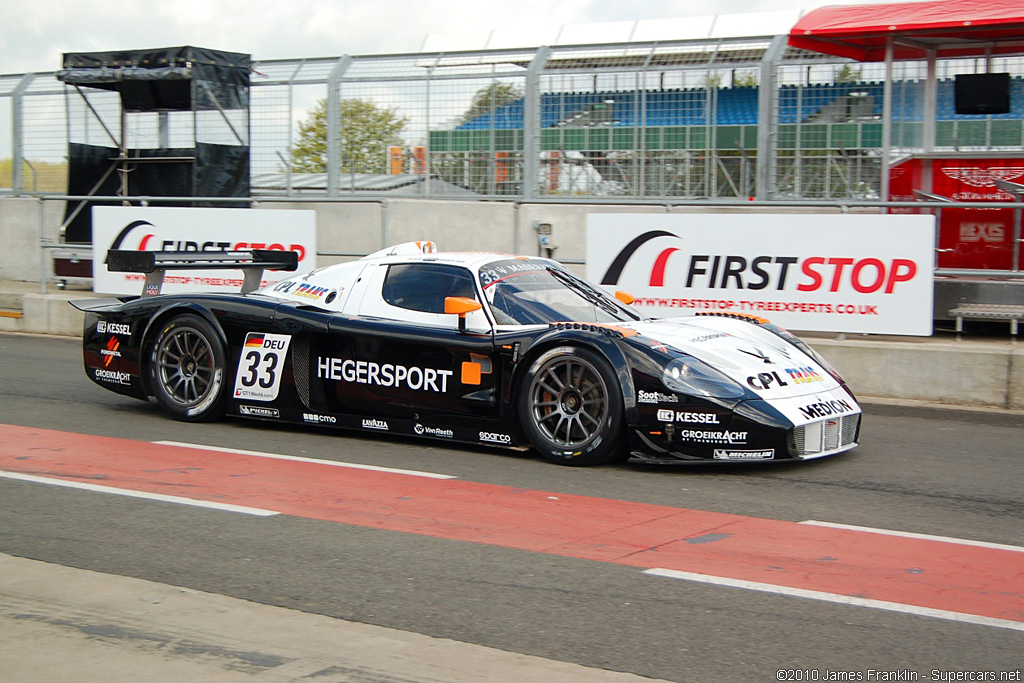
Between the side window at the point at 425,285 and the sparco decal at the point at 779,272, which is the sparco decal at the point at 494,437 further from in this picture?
the sparco decal at the point at 779,272

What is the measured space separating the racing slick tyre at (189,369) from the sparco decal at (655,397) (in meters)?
3.33

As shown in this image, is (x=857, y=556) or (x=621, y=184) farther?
(x=621, y=184)

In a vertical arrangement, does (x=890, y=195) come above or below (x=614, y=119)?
below

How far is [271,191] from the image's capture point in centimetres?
1717

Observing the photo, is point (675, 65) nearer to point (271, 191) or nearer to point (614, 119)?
point (614, 119)

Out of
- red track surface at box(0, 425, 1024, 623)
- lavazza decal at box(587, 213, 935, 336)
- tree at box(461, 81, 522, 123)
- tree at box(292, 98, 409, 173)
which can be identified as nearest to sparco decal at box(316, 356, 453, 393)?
red track surface at box(0, 425, 1024, 623)

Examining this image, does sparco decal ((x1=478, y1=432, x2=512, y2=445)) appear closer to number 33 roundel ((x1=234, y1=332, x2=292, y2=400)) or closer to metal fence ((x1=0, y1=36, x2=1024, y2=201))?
number 33 roundel ((x1=234, y1=332, x2=292, y2=400))

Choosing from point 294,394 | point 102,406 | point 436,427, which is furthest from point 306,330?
point 102,406

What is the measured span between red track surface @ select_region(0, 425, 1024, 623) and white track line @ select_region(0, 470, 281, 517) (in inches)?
2.9

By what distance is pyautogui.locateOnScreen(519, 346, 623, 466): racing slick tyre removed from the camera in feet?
21.6

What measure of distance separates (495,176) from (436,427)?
9.08 meters

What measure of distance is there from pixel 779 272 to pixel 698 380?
411 centimetres

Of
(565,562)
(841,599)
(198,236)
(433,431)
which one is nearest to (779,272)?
(433,431)

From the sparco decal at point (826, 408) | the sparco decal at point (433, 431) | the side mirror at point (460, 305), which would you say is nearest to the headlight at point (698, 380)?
the sparco decal at point (826, 408)
